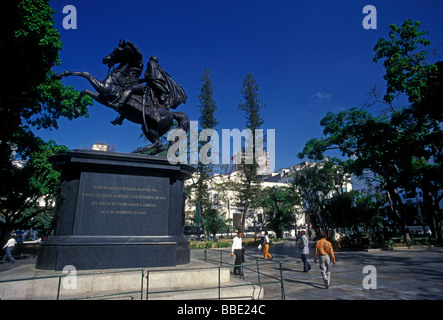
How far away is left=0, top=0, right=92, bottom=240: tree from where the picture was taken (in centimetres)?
1377

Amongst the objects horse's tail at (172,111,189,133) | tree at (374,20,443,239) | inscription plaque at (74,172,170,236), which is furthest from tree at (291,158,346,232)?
inscription plaque at (74,172,170,236)

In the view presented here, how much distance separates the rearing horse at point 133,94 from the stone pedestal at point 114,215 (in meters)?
1.44

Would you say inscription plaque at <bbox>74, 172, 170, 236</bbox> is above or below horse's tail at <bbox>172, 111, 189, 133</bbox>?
below

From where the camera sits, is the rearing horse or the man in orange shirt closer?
the rearing horse

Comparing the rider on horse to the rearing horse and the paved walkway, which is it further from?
the paved walkway

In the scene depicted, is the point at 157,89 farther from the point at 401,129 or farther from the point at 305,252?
the point at 401,129

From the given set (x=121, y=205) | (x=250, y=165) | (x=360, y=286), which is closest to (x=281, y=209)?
(x=250, y=165)

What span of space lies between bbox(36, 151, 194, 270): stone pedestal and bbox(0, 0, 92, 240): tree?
7853 mm

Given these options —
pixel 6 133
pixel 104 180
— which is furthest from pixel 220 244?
pixel 104 180

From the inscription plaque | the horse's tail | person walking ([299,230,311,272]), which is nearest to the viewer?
the inscription plaque

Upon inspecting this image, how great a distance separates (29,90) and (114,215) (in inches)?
487

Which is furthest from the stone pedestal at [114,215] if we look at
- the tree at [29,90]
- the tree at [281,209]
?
the tree at [281,209]

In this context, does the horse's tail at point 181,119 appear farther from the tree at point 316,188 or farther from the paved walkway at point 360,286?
the tree at point 316,188
